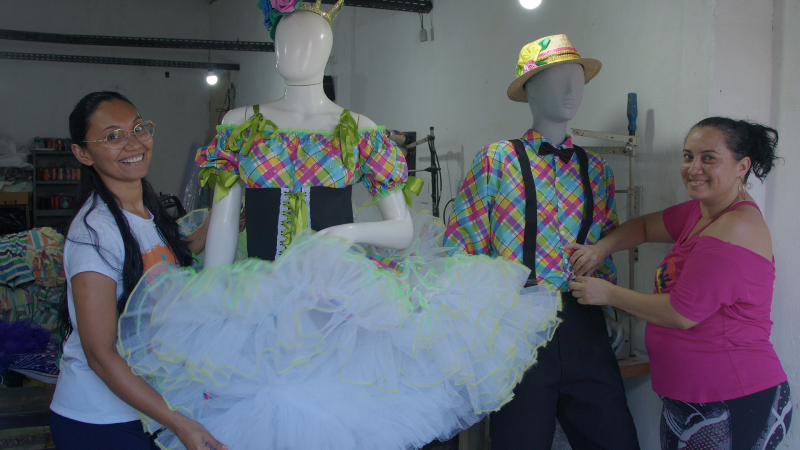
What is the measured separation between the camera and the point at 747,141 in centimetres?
170

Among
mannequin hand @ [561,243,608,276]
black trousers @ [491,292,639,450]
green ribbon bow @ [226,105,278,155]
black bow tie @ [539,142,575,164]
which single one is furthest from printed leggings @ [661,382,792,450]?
green ribbon bow @ [226,105,278,155]

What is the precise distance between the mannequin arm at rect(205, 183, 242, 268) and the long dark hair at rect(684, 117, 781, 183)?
1.48 meters

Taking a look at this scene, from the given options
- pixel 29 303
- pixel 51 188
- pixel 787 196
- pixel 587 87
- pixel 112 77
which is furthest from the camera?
pixel 112 77

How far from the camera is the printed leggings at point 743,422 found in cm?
165

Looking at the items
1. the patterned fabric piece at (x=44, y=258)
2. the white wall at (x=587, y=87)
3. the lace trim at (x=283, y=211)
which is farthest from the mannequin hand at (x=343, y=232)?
the patterned fabric piece at (x=44, y=258)

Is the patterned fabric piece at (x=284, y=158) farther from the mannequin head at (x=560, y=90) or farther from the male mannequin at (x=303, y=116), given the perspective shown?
the mannequin head at (x=560, y=90)

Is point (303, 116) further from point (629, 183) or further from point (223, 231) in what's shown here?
point (629, 183)

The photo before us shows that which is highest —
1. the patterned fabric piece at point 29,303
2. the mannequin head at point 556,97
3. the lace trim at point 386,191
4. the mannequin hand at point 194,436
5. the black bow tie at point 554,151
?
the mannequin head at point 556,97

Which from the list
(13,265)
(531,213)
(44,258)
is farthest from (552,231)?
(13,265)

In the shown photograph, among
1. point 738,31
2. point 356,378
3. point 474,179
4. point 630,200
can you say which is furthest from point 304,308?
point 738,31

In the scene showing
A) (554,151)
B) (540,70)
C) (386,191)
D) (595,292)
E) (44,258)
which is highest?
(540,70)

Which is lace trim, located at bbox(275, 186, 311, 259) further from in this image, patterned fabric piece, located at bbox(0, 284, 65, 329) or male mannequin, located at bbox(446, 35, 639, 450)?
patterned fabric piece, located at bbox(0, 284, 65, 329)

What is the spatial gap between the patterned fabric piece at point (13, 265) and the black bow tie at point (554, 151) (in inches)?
129

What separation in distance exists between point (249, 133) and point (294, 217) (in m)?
0.27
